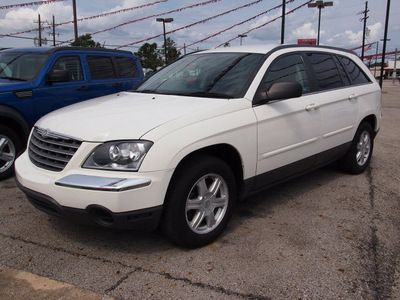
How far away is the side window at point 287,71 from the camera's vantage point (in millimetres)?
3845

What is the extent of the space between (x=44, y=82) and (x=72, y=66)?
2.23 ft

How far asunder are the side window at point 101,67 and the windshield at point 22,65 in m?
0.75

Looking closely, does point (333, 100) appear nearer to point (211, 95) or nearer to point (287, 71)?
point (287, 71)

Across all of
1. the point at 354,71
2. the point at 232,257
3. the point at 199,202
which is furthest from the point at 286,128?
the point at 354,71

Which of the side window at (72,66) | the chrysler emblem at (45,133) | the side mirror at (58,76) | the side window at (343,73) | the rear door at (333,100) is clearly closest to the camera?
the chrysler emblem at (45,133)

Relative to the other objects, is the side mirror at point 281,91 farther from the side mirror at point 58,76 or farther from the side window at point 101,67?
the side window at point 101,67

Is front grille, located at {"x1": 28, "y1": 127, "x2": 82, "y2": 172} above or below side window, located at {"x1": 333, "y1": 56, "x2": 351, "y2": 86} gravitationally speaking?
below

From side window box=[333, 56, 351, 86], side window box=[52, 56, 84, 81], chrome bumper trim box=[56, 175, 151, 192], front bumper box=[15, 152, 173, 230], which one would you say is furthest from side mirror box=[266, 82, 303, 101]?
side window box=[52, 56, 84, 81]

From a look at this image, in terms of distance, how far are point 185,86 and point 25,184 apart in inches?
69.9

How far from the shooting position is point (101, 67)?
21.0 feet

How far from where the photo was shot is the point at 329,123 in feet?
Answer: 14.6

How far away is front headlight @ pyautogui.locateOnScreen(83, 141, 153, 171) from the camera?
9.01ft

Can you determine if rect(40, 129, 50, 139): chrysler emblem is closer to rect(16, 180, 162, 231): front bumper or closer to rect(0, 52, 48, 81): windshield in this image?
rect(16, 180, 162, 231): front bumper

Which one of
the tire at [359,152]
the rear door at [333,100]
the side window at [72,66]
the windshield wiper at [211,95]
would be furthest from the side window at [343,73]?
the side window at [72,66]
